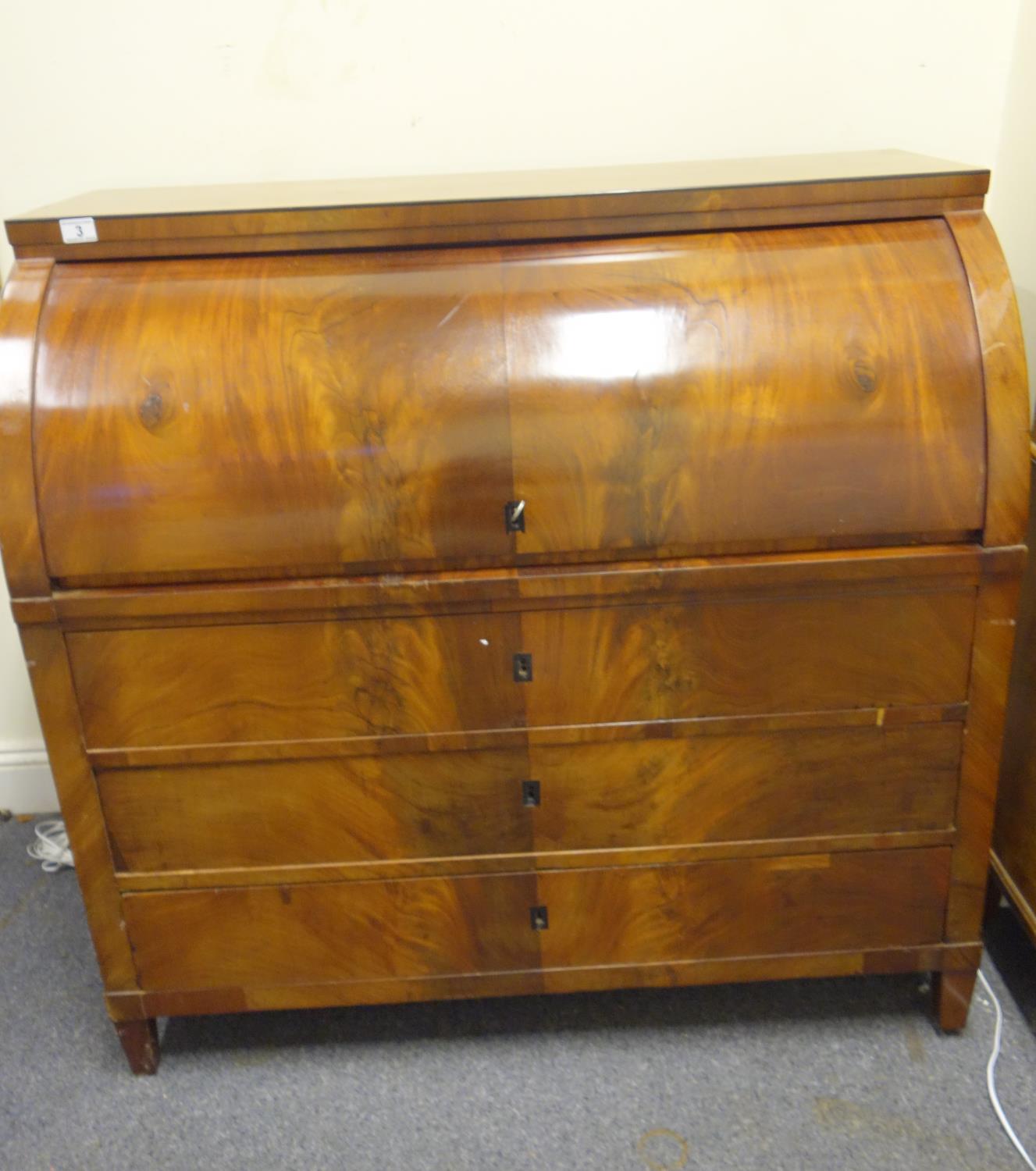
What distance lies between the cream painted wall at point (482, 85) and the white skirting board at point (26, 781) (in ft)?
3.35

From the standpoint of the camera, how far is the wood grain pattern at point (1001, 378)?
1.06 meters

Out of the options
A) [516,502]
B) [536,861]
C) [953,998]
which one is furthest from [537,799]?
[953,998]

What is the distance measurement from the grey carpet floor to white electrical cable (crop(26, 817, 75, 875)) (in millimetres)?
268

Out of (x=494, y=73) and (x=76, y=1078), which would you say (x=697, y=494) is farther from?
(x=76, y=1078)

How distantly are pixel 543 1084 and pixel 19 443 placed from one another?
104 centimetres

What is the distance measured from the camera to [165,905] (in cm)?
126

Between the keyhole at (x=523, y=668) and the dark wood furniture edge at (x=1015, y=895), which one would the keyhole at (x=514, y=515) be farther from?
the dark wood furniture edge at (x=1015, y=895)

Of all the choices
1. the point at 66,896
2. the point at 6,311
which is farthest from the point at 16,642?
the point at 6,311

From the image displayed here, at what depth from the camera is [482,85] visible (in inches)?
56.6

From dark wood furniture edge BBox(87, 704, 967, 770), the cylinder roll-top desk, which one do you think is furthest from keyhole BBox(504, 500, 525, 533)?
dark wood furniture edge BBox(87, 704, 967, 770)

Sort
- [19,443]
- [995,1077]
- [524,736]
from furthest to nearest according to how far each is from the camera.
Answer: [995,1077] < [524,736] < [19,443]

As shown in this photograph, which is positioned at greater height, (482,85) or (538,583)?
(482,85)

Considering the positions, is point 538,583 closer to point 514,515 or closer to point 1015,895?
point 514,515

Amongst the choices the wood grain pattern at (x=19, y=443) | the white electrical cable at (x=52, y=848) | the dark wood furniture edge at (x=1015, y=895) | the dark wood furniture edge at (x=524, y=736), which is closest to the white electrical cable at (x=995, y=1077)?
the dark wood furniture edge at (x=1015, y=895)
